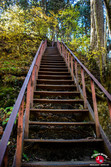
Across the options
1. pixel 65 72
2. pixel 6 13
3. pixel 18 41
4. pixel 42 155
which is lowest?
pixel 42 155

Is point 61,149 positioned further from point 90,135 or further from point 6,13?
point 6,13

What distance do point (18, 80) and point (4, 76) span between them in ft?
1.92

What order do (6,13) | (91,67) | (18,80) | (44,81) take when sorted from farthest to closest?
(91,67), (6,13), (18,80), (44,81)

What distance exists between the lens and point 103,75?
203 inches

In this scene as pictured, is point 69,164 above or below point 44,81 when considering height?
below

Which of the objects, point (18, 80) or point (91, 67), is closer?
point (18, 80)

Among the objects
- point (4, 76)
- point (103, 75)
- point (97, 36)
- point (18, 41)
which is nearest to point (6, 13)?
point (18, 41)

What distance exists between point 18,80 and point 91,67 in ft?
13.3

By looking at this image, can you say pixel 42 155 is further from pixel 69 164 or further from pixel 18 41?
pixel 18 41

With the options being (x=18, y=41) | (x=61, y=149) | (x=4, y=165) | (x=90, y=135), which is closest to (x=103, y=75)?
(x=90, y=135)

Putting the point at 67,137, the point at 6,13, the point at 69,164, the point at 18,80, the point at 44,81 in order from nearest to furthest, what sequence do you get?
1. the point at 69,164
2. the point at 67,137
3. the point at 44,81
4. the point at 18,80
5. the point at 6,13

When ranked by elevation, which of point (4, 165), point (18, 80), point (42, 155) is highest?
point (18, 80)

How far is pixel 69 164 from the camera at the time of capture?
1402 millimetres

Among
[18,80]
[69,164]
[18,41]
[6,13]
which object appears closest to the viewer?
[69,164]
